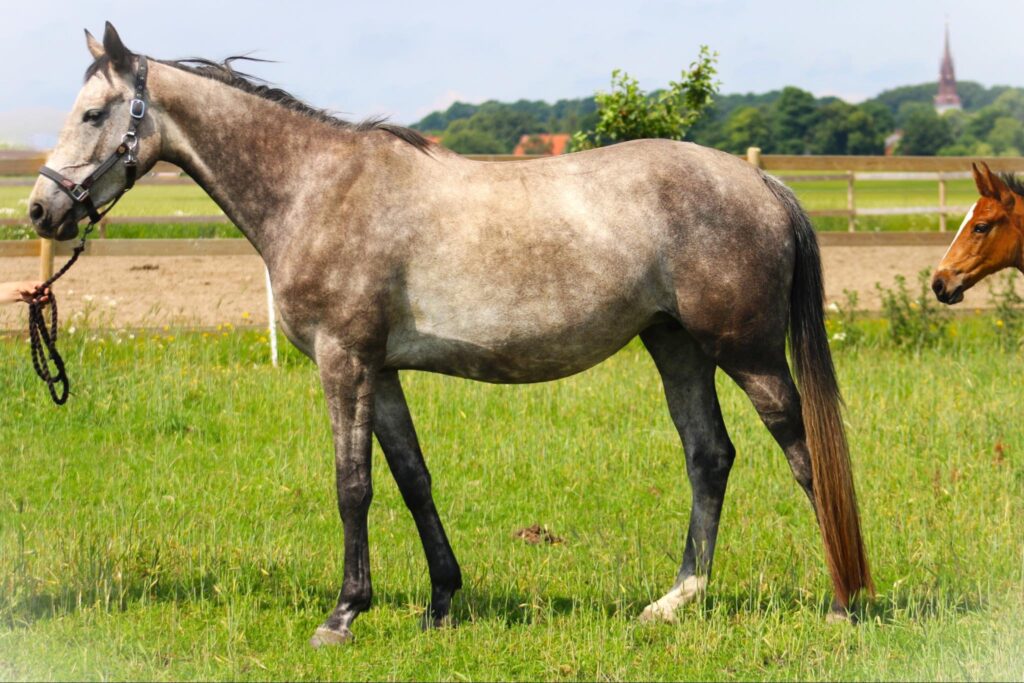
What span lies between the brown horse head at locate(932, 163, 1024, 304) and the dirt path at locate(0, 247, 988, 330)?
25.4 ft

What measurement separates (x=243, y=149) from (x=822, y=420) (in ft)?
9.14

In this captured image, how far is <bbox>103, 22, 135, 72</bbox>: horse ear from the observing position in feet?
15.3

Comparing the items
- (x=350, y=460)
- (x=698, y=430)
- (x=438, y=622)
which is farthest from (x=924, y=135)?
(x=350, y=460)

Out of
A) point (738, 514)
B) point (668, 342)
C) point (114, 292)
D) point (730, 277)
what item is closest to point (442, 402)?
point (738, 514)

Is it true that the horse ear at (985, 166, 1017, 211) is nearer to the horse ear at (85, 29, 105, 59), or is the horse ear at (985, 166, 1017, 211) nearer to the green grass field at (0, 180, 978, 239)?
the green grass field at (0, 180, 978, 239)

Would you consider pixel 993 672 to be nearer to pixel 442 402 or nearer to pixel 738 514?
pixel 738 514

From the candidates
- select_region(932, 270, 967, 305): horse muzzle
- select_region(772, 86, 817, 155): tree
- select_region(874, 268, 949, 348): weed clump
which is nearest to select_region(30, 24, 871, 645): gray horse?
select_region(932, 270, 967, 305): horse muzzle

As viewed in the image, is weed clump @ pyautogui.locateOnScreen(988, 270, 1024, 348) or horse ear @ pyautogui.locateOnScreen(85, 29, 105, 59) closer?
horse ear @ pyautogui.locateOnScreen(85, 29, 105, 59)

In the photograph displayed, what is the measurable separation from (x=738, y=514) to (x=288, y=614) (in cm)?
275

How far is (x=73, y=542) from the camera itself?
18.2 feet

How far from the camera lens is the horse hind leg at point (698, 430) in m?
5.35

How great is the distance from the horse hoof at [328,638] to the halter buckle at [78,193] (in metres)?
2.06

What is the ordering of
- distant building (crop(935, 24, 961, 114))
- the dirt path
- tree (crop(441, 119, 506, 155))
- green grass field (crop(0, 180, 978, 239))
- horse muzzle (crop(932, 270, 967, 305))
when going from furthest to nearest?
distant building (crop(935, 24, 961, 114)), tree (crop(441, 119, 506, 155)), green grass field (crop(0, 180, 978, 239)), the dirt path, horse muzzle (crop(932, 270, 967, 305))

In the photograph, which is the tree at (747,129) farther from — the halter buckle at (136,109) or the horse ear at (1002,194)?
the halter buckle at (136,109)
